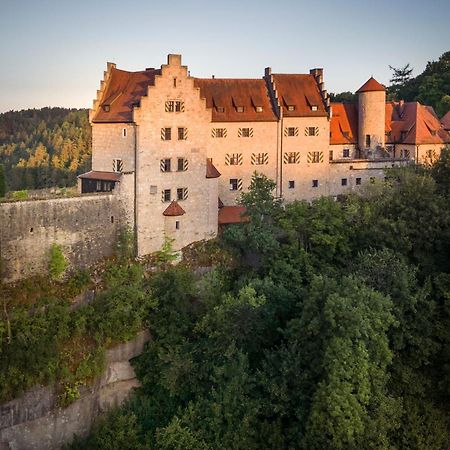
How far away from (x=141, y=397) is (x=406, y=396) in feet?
48.2

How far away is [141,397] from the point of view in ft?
114

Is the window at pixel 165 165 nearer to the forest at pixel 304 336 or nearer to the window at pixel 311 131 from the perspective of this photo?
the forest at pixel 304 336

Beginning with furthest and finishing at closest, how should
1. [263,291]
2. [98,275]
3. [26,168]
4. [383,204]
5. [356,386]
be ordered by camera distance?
1. [26,168]
2. [383,204]
3. [98,275]
4. [263,291]
5. [356,386]

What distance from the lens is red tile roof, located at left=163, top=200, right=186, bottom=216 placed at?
40.3 m

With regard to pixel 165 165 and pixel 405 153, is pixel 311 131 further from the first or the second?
pixel 165 165

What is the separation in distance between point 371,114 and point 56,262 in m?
30.4

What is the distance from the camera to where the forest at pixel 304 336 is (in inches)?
1120

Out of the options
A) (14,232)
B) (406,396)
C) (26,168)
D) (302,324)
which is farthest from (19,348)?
(26,168)

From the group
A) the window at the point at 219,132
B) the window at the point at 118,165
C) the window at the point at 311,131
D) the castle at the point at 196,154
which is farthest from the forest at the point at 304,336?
the window at the point at 311,131

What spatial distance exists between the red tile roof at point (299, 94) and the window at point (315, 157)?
10.1 ft

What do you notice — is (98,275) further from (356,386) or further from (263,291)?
(356,386)

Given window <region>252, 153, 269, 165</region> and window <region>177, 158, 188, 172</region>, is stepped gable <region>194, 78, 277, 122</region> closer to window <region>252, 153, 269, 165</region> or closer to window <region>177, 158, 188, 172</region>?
window <region>252, 153, 269, 165</region>

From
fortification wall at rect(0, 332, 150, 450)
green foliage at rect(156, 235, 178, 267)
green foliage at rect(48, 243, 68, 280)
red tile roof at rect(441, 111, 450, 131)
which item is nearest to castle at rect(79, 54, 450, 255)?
green foliage at rect(156, 235, 178, 267)

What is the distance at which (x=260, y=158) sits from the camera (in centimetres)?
4781
